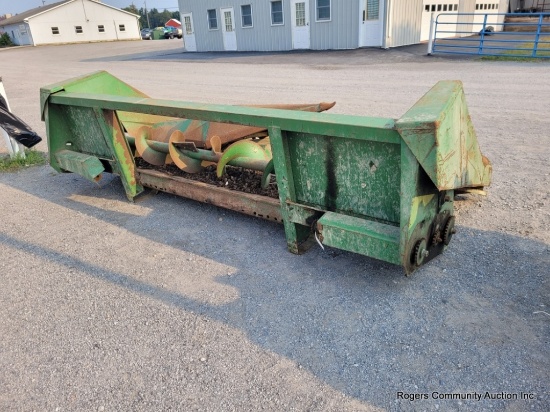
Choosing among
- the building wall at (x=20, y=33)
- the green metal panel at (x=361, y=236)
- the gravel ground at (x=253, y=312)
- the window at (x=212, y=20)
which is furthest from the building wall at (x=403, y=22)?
the building wall at (x=20, y=33)

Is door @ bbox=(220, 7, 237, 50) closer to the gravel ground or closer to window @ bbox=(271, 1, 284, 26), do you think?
window @ bbox=(271, 1, 284, 26)

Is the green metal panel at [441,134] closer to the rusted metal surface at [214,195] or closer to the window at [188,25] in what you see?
the rusted metal surface at [214,195]

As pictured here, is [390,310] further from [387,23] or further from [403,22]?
[403,22]

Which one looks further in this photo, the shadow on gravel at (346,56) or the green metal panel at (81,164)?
the shadow on gravel at (346,56)

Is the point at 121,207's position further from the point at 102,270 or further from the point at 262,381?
the point at 262,381

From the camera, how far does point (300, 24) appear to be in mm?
20500

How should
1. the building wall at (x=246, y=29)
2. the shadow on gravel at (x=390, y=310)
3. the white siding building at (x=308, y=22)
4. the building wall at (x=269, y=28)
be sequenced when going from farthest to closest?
the building wall at (x=246, y=29) → the building wall at (x=269, y=28) → the white siding building at (x=308, y=22) → the shadow on gravel at (x=390, y=310)

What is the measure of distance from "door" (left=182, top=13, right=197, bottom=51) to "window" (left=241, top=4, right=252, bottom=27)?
4077mm

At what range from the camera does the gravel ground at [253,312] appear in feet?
7.68

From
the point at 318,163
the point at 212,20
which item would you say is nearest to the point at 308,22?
the point at 212,20

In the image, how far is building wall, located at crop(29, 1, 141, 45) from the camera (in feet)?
150

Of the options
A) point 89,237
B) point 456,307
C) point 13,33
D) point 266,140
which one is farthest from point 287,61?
point 13,33

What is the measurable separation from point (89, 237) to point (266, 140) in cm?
196

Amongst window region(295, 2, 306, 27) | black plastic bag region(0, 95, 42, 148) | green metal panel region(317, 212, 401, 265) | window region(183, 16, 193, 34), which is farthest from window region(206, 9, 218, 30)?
green metal panel region(317, 212, 401, 265)
